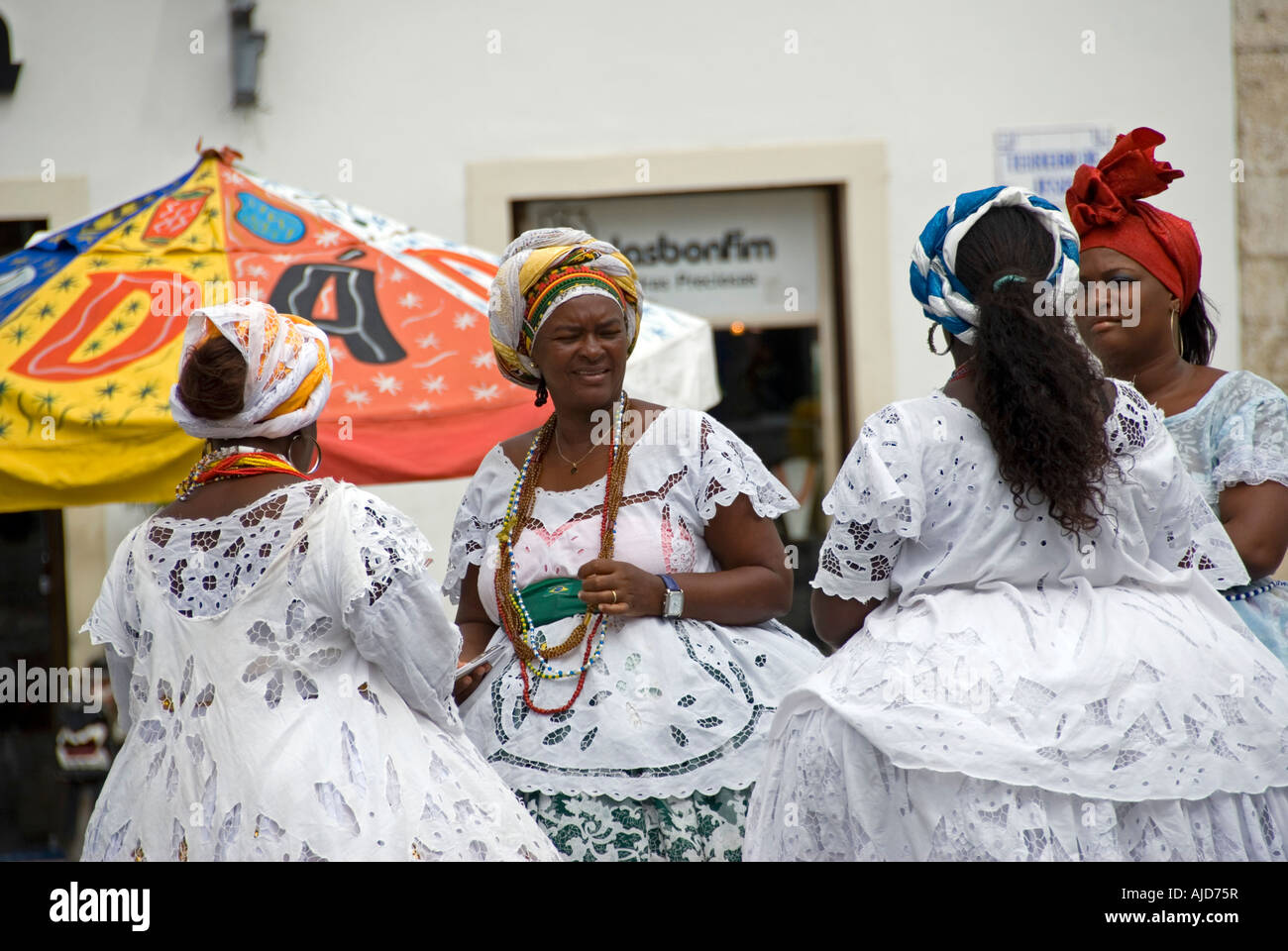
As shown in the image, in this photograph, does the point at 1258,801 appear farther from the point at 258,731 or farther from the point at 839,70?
the point at 839,70

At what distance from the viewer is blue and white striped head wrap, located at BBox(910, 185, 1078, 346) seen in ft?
8.41

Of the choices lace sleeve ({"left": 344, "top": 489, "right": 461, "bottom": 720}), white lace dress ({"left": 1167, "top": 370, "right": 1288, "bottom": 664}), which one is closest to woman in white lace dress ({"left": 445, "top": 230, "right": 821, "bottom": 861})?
lace sleeve ({"left": 344, "top": 489, "right": 461, "bottom": 720})

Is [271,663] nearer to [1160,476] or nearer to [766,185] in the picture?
[1160,476]

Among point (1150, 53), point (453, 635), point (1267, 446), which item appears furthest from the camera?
point (1150, 53)

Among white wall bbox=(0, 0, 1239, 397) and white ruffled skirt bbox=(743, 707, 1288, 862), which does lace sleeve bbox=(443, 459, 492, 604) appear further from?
white wall bbox=(0, 0, 1239, 397)

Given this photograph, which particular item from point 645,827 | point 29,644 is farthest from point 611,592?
point 29,644

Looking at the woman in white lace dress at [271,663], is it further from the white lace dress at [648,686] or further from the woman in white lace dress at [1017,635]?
the woman in white lace dress at [1017,635]

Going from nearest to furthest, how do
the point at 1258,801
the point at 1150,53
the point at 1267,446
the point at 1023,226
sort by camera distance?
1. the point at 1258,801
2. the point at 1023,226
3. the point at 1267,446
4. the point at 1150,53

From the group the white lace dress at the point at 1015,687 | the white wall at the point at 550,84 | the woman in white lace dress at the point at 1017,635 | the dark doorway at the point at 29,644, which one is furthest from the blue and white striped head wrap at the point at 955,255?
the dark doorway at the point at 29,644

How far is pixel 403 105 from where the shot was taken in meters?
7.18

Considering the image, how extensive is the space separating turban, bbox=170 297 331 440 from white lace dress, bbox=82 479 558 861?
0.58ft

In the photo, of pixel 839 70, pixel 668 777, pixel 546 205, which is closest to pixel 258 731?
pixel 668 777

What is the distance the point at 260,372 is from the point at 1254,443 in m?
2.24

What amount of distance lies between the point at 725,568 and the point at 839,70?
4.69m
